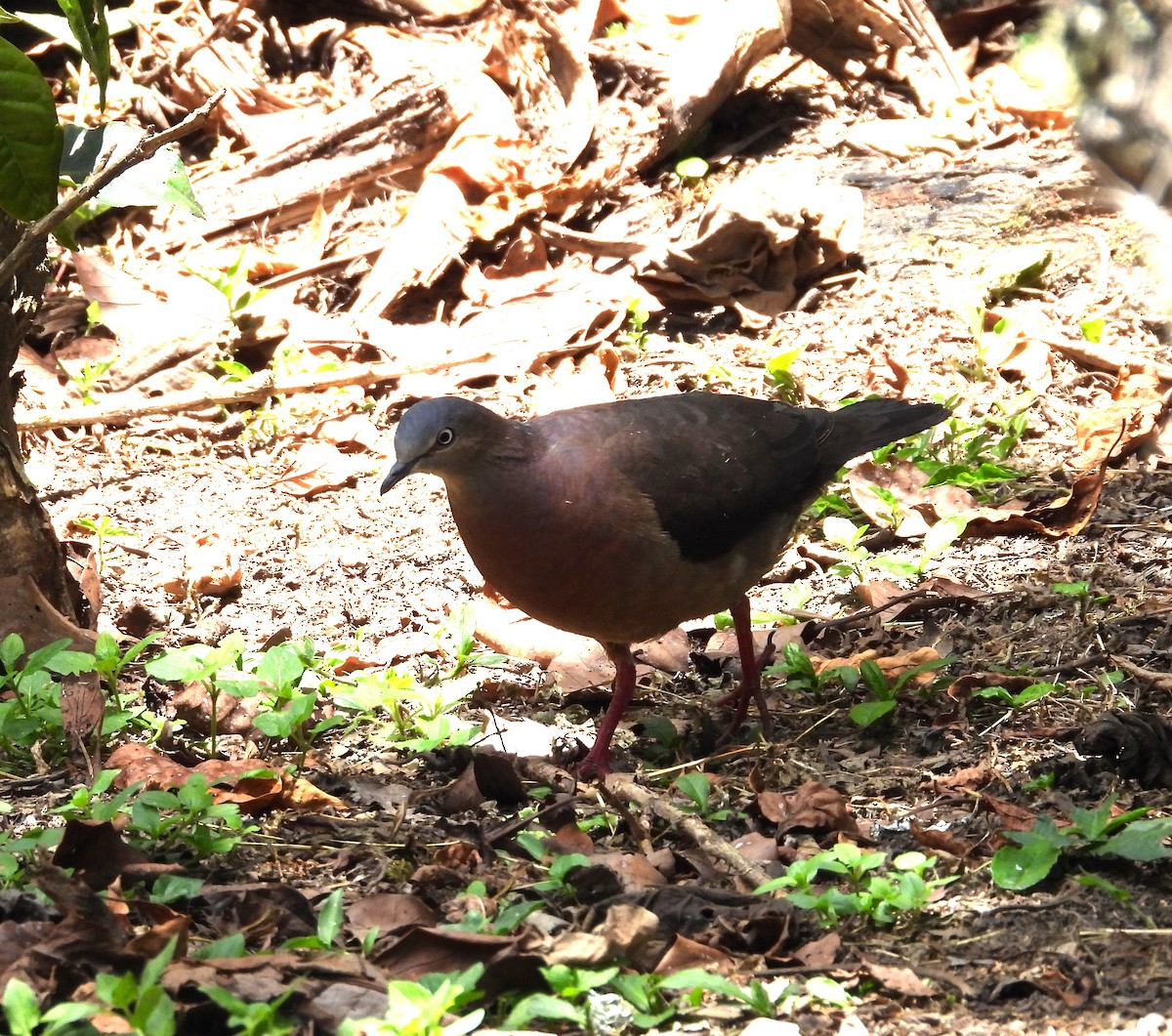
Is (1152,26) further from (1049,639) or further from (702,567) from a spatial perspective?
(1049,639)

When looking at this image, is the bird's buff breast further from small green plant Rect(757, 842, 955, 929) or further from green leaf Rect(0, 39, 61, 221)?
green leaf Rect(0, 39, 61, 221)

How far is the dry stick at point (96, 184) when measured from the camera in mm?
3717

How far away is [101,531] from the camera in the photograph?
523cm

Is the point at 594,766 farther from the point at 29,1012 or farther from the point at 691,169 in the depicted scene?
the point at 691,169

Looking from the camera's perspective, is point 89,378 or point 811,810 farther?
point 89,378

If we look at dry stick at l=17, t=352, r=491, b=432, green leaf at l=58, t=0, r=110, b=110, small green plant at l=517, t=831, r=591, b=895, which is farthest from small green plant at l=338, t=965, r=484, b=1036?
dry stick at l=17, t=352, r=491, b=432

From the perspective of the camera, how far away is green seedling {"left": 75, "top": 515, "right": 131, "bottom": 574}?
5250 mm

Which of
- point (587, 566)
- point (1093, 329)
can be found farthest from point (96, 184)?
point (1093, 329)

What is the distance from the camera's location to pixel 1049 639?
4410mm

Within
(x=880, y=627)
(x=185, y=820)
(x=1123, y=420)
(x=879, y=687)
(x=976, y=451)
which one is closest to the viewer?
(x=185, y=820)

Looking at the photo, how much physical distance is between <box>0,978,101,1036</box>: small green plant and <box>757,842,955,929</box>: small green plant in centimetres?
138

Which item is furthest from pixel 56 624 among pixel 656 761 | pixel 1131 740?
pixel 1131 740

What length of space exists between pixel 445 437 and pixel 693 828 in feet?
4.43

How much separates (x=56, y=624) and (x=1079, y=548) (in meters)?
3.46
